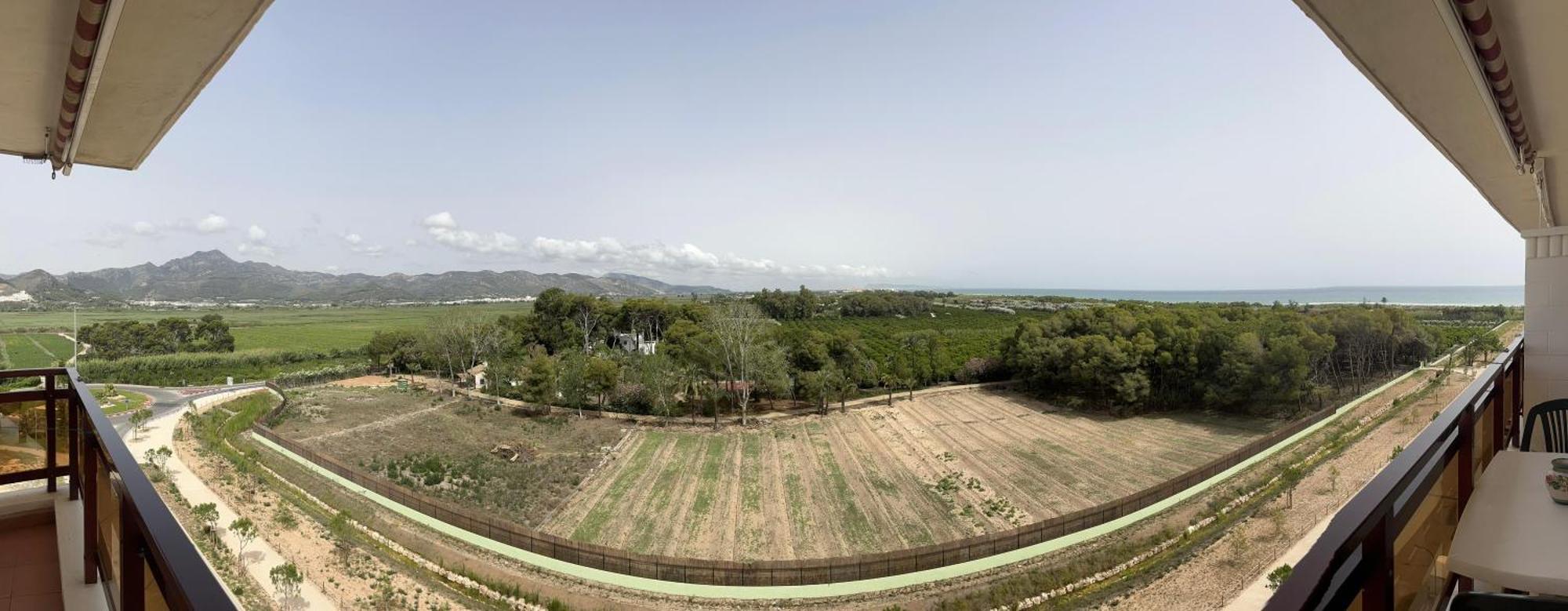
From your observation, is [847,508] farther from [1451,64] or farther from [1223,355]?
[1223,355]

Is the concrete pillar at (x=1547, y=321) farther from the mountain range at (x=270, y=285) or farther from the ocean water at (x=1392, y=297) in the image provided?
the mountain range at (x=270, y=285)

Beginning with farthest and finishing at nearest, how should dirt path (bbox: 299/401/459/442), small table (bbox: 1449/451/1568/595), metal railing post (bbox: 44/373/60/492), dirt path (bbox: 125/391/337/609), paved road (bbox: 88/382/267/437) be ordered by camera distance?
paved road (bbox: 88/382/267/437), dirt path (bbox: 299/401/459/442), dirt path (bbox: 125/391/337/609), metal railing post (bbox: 44/373/60/492), small table (bbox: 1449/451/1568/595)

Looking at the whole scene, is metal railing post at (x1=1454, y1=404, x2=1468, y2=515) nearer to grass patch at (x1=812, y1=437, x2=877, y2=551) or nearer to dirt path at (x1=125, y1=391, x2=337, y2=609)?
dirt path at (x1=125, y1=391, x2=337, y2=609)

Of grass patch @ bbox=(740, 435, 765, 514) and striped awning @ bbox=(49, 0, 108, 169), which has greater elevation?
striped awning @ bbox=(49, 0, 108, 169)

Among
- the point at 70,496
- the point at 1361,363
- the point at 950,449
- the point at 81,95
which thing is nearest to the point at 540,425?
the point at 950,449

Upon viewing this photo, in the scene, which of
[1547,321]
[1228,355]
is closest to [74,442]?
[1547,321]

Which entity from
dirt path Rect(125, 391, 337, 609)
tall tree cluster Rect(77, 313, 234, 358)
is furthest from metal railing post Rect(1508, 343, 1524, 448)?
tall tree cluster Rect(77, 313, 234, 358)

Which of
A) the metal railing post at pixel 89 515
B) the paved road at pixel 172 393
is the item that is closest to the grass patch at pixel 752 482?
the metal railing post at pixel 89 515
